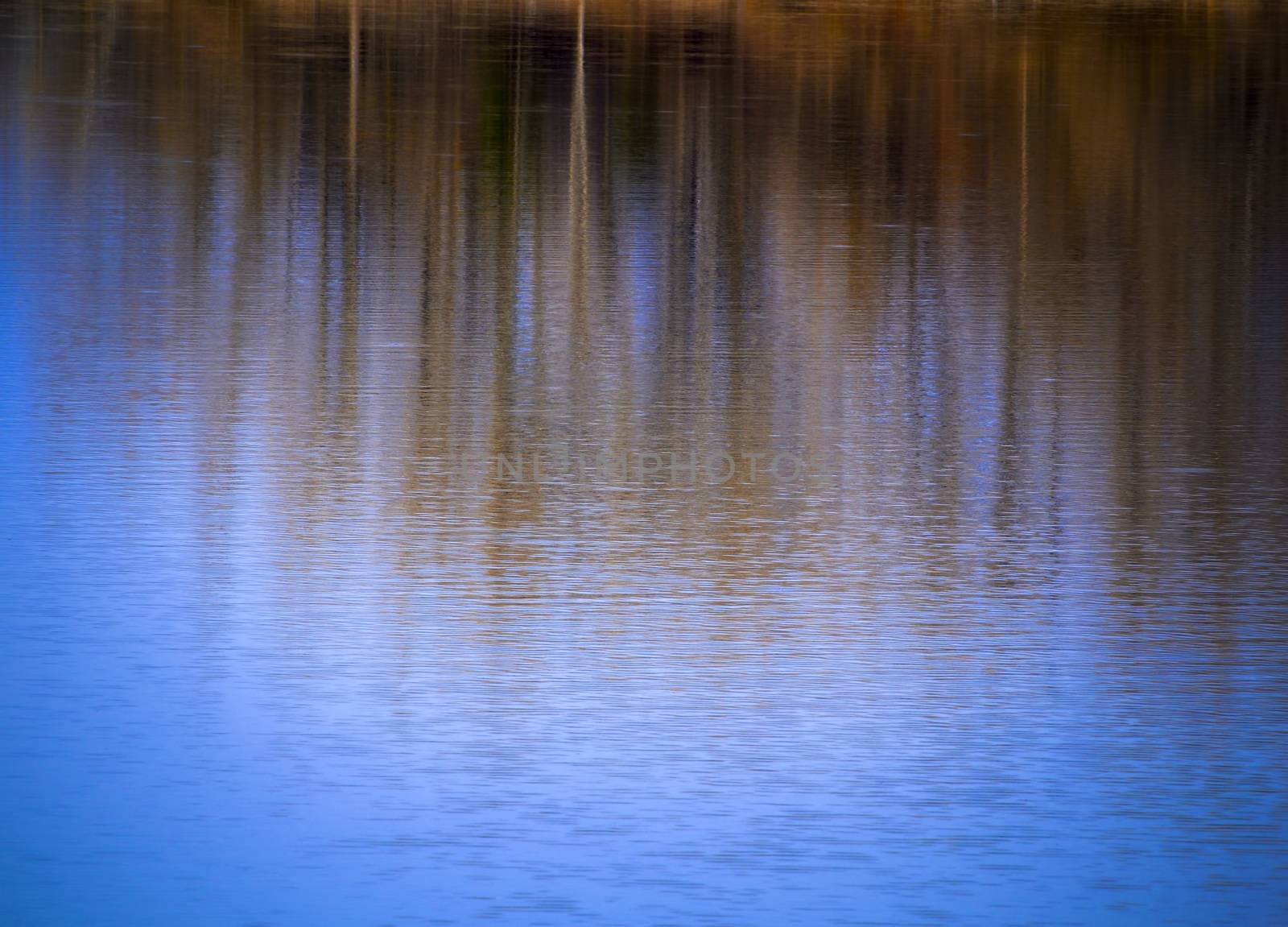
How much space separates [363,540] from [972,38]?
13951mm

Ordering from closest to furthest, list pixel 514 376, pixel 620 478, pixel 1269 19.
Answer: pixel 620 478 → pixel 514 376 → pixel 1269 19

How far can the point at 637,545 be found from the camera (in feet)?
12.4

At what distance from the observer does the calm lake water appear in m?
2.56

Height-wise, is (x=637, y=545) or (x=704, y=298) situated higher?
(x=704, y=298)

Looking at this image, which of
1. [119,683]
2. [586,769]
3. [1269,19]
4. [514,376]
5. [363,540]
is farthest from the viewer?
[1269,19]

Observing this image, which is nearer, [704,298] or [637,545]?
[637,545]

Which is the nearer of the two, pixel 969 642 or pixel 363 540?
pixel 969 642

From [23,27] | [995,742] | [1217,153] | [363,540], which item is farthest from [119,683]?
[23,27]

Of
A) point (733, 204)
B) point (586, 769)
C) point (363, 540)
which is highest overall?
point (733, 204)

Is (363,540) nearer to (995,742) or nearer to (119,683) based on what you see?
(119,683)

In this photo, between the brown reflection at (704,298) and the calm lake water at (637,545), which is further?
the brown reflection at (704,298)

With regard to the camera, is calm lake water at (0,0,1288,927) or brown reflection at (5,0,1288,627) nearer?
calm lake water at (0,0,1288,927)

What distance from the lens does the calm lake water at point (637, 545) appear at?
256 centimetres

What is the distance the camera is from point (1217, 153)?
9711 mm
